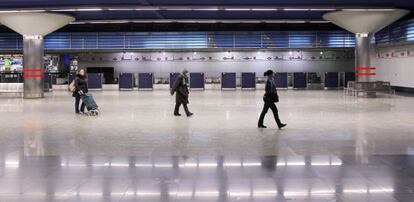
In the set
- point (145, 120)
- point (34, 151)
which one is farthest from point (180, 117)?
Answer: point (34, 151)

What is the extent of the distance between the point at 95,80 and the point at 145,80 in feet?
9.75

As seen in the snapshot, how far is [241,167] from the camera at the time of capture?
21.3 feet

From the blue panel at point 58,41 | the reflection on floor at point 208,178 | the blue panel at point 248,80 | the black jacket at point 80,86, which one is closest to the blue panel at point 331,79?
the blue panel at point 248,80

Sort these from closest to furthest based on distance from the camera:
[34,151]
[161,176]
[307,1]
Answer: [161,176] < [34,151] < [307,1]

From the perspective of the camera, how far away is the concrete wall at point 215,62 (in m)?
30.2

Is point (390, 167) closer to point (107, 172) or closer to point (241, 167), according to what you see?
point (241, 167)

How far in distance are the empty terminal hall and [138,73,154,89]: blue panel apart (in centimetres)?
12

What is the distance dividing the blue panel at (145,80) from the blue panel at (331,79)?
10.4 meters

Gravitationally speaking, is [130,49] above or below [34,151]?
above

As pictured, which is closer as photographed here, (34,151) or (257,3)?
(34,151)

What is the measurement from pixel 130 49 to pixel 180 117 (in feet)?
55.3

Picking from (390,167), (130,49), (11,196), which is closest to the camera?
(11,196)

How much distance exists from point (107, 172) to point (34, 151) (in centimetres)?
221

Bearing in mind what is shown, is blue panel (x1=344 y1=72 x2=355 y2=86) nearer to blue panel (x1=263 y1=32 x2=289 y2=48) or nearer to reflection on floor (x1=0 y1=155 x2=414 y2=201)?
blue panel (x1=263 y1=32 x2=289 y2=48)
